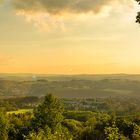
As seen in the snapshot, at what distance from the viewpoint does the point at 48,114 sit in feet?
334

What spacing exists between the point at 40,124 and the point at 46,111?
162 inches

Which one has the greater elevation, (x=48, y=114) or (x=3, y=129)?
(x=48, y=114)

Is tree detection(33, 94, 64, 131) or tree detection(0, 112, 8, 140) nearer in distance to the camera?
tree detection(33, 94, 64, 131)

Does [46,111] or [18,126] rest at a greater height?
[46,111]

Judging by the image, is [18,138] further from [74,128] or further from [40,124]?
[74,128]

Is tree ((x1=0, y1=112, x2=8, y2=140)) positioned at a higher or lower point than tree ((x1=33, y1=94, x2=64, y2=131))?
lower

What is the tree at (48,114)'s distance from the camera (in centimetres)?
10186

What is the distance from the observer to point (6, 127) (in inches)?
4658

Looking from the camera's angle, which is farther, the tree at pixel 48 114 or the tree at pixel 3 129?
the tree at pixel 3 129

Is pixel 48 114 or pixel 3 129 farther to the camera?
pixel 3 129

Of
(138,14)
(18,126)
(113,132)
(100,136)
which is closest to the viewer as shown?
(138,14)

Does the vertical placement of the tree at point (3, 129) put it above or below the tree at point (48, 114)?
below

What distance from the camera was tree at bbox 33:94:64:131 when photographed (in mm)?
101863

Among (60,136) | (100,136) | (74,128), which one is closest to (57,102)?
(100,136)
